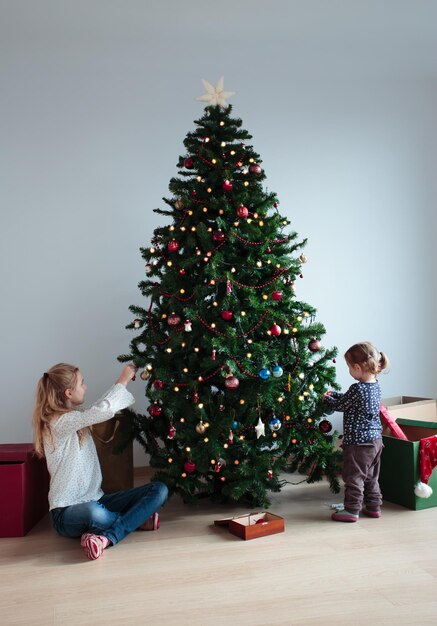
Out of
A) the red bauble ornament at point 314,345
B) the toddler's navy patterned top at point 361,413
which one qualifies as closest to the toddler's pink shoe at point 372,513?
the toddler's navy patterned top at point 361,413

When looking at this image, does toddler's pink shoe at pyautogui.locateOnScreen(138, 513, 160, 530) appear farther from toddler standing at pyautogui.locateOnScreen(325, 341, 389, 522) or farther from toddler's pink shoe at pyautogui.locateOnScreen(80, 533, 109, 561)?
toddler standing at pyautogui.locateOnScreen(325, 341, 389, 522)

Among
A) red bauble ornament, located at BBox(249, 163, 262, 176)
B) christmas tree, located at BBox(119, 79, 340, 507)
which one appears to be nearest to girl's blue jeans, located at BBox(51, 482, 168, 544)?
christmas tree, located at BBox(119, 79, 340, 507)

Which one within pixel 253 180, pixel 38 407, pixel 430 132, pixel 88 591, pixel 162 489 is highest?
pixel 430 132

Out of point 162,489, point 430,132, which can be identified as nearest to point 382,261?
point 430,132

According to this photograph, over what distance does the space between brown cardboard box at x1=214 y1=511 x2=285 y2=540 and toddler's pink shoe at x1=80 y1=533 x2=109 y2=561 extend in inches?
21.8

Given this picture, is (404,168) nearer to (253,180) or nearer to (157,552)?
(253,180)

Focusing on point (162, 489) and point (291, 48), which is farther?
point (291, 48)

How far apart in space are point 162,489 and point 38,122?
2.30m

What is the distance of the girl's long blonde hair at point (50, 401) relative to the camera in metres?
2.66

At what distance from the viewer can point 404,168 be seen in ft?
14.0

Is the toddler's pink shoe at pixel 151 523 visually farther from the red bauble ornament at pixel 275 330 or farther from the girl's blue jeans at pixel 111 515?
the red bauble ornament at pixel 275 330

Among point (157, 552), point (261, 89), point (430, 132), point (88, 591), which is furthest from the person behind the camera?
point (430, 132)

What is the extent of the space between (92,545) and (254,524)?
26.9 inches

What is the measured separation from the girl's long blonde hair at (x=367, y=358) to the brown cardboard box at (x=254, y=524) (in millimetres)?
806
